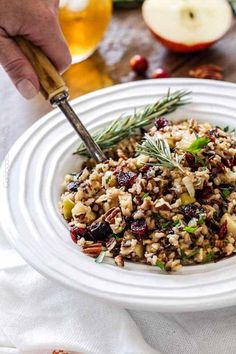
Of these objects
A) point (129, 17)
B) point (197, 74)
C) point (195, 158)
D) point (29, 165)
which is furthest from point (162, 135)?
point (129, 17)

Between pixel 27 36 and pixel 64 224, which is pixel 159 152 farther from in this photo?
pixel 27 36

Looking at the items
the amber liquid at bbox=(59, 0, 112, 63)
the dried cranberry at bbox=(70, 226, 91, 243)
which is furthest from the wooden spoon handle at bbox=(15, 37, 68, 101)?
the amber liquid at bbox=(59, 0, 112, 63)

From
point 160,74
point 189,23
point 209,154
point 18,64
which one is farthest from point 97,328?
point 189,23

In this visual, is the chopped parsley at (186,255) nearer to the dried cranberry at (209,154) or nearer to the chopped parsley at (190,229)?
the chopped parsley at (190,229)

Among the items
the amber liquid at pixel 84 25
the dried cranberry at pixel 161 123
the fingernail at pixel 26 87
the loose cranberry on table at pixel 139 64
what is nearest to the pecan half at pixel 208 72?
the loose cranberry on table at pixel 139 64

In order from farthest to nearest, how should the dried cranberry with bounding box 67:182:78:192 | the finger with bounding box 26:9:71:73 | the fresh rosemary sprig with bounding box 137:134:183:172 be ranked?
1. the finger with bounding box 26:9:71:73
2. the dried cranberry with bounding box 67:182:78:192
3. the fresh rosemary sprig with bounding box 137:134:183:172

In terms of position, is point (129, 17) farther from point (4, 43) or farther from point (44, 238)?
point (44, 238)

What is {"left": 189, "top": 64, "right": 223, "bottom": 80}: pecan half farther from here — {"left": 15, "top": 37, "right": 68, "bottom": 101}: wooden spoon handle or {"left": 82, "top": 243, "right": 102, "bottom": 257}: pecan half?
{"left": 82, "top": 243, "right": 102, "bottom": 257}: pecan half
